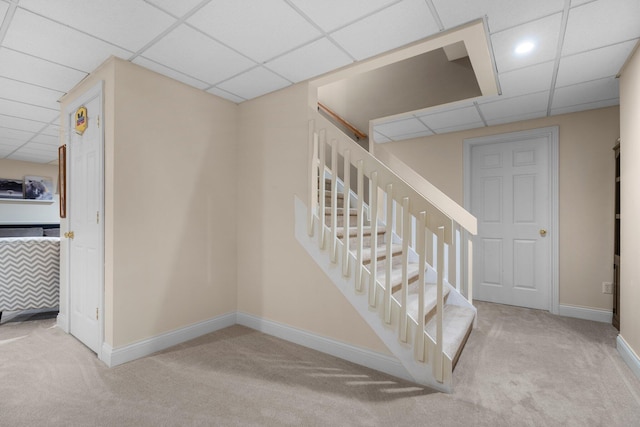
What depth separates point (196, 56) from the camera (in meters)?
2.30

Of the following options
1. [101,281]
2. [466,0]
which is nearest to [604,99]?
[466,0]

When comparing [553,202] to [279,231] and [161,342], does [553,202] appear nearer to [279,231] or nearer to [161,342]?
[279,231]

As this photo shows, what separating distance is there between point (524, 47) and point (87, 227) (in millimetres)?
3743

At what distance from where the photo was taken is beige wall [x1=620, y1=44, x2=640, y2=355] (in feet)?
7.15

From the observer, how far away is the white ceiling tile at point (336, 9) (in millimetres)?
1746

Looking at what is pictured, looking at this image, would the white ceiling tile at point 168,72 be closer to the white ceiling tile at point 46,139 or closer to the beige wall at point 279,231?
the beige wall at point 279,231

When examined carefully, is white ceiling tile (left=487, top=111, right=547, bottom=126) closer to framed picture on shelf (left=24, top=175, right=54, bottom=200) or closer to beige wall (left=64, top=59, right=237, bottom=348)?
beige wall (left=64, top=59, right=237, bottom=348)

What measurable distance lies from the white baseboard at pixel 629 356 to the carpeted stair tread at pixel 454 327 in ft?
3.48

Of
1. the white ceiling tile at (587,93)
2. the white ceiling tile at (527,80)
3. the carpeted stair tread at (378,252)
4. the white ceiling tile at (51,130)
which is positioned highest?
the white ceiling tile at (527,80)

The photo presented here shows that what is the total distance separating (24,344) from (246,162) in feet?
8.26

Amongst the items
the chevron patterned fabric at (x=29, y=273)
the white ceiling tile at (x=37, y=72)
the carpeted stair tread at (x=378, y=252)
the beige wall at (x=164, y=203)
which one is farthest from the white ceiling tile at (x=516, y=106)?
the chevron patterned fabric at (x=29, y=273)

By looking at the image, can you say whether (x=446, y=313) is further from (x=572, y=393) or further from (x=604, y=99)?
(x=604, y=99)

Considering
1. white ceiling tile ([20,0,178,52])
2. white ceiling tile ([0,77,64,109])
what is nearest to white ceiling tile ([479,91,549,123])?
white ceiling tile ([20,0,178,52])

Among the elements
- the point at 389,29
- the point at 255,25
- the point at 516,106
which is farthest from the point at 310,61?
the point at 516,106
